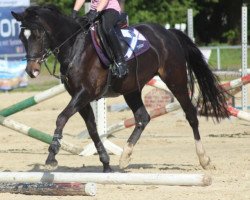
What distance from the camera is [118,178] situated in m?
7.37

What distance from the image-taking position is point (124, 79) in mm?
9805

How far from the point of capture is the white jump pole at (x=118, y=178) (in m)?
6.76

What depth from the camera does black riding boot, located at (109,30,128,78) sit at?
31.3ft

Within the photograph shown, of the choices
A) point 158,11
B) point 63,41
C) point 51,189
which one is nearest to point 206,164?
point 63,41

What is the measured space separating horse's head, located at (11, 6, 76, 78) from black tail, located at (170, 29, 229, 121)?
2.17 m

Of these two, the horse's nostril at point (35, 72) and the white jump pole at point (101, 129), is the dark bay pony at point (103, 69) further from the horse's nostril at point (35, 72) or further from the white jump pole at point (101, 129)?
the white jump pole at point (101, 129)

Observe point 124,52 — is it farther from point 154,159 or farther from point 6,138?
point 6,138

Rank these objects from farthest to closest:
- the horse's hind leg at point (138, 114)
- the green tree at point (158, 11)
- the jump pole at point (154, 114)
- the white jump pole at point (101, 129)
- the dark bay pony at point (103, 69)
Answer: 1. the green tree at point (158, 11)
2. the jump pole at point (154, 114)
3. the white jump pole at point (101, 129)
4. the horse's hind leg at point (138, 114)
5. the dark bay pony at point (103, 69)

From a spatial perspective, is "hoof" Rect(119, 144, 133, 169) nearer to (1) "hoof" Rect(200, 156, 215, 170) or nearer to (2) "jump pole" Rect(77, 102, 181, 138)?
(1) "hoof" Rect(200, 156, 215, 170)

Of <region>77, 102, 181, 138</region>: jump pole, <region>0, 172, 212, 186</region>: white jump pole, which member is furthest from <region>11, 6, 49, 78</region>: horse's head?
<region>77, 102, 181, 138</region>: jump pole

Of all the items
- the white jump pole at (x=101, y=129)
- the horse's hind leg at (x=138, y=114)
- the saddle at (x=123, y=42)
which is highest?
the saddle at (x=123, y=42)

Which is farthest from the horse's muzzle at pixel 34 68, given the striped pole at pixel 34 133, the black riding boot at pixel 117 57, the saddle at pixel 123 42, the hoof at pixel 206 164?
the striped pole at pixel 34 133

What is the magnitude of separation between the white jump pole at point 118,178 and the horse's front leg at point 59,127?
0.43 meters

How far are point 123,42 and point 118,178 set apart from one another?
285cm
